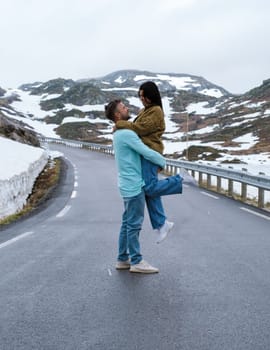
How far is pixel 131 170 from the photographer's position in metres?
5.16

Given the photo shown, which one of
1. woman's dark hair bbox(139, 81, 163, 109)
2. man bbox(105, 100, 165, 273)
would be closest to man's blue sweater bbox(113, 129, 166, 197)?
man bbox(105, 100, 165, 273)

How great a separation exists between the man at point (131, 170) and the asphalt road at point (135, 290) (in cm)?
31

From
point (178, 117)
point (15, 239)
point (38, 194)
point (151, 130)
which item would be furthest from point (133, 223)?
point (178, 117)

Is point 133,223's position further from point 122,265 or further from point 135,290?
point 135,290

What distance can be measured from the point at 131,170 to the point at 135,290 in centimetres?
120

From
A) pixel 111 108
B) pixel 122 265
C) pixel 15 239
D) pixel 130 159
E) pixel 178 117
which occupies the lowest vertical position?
pixel 178 117

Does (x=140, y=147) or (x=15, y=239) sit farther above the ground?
(x=140, y=147)

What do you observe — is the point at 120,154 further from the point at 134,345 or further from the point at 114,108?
the point at 134,345

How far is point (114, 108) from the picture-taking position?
17.1 feet

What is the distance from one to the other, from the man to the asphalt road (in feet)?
1.03

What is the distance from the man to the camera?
5047 mm

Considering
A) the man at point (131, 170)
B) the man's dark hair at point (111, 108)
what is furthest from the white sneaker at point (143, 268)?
the man's dark hair at point (111, 108)

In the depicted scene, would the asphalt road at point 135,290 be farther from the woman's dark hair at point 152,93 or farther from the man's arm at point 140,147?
the woman's dark hair at point 152,93

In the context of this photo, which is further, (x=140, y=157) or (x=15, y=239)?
(x=15, y=239)
